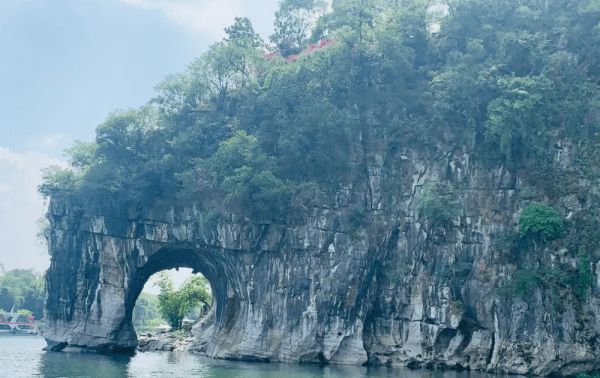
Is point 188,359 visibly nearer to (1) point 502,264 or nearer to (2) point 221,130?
(2) point 221,130

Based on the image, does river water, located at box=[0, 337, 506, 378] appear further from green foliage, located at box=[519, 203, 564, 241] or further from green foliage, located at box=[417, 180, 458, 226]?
green foliage, located at box=[417, 180, 458, 226]

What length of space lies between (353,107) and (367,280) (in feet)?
28.8

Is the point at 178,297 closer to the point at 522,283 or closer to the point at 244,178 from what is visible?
the point at 244,178

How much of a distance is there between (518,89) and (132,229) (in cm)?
1963

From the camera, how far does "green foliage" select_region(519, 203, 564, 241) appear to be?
25344 mm

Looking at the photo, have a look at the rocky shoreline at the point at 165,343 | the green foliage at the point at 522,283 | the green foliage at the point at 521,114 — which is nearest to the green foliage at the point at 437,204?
the green foliage at the point at 521,114

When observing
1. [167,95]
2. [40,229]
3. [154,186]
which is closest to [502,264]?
[154,186]

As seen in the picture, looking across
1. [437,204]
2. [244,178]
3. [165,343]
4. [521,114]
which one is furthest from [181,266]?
[521,114]

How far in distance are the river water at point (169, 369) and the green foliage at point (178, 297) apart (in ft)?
48.6

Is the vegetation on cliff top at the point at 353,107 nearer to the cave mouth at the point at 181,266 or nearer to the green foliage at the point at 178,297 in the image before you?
the cave mouth at the point at 181,266

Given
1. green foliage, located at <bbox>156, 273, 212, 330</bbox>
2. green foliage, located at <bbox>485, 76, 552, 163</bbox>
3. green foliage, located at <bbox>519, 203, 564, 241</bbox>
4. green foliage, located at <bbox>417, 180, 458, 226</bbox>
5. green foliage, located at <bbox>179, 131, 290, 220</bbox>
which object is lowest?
green foliage, located at <bbox>156, 273, 212, 330</bbox>

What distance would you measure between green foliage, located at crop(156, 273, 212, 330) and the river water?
48.6 feet

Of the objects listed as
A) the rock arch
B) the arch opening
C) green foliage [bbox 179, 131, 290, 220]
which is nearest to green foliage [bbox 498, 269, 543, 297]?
the rock arch

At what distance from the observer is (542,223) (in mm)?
25375
